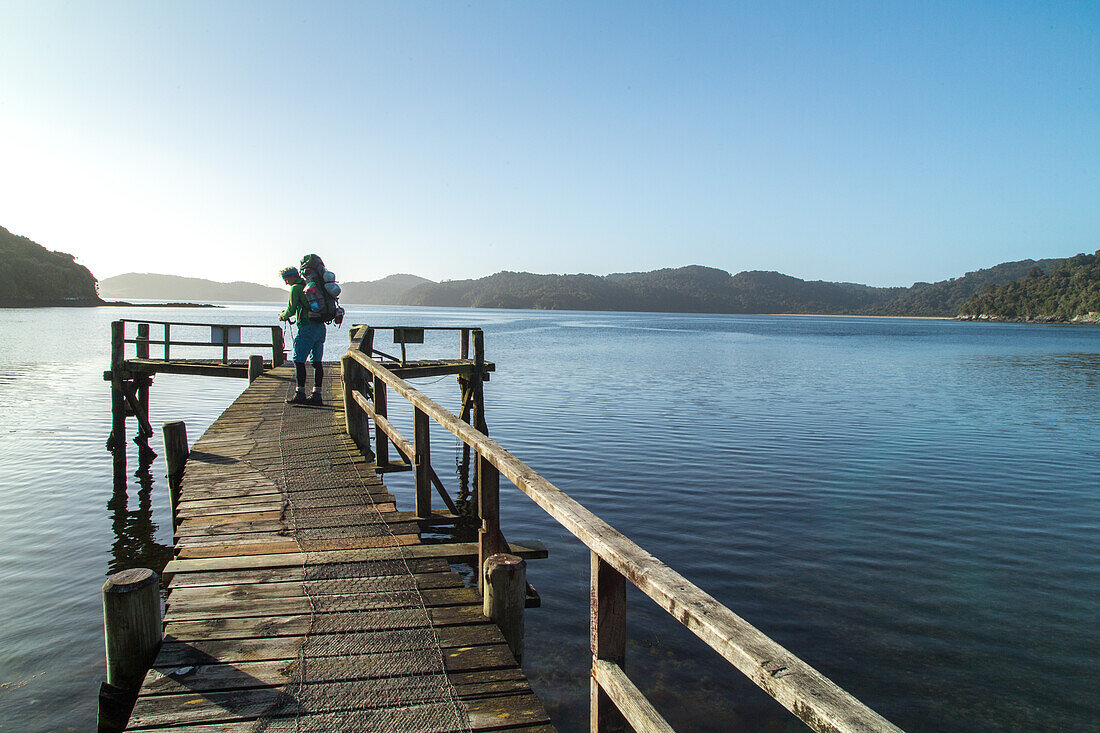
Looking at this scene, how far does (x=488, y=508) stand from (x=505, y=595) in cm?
86

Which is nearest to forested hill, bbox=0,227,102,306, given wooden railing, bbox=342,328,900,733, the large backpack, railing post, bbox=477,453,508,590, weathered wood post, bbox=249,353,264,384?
Answer: weathered wood post, bbox=249,353,264,384

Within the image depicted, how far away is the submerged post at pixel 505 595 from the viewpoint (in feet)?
12.6

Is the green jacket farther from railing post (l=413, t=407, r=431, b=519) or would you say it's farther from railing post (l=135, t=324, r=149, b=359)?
railing post (l=135, t=324, r=149, b=359)

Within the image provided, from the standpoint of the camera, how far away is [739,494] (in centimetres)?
1152

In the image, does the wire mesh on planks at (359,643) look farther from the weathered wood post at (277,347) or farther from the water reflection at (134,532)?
the weathered wood post at (277,347)

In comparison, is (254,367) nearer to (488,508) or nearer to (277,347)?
(277,347)

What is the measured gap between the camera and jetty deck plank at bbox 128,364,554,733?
298cm

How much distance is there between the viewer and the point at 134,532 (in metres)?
10.3

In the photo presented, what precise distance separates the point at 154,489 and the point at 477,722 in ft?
41.6

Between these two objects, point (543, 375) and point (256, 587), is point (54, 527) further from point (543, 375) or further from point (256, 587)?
point (543, 375)

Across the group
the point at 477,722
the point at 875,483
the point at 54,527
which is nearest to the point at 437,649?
the point at 477,722

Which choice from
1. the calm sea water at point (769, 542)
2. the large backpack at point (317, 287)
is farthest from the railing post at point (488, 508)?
the large backpack at point (317, 287)

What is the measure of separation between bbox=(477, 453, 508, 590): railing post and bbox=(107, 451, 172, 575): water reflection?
21.1 ft

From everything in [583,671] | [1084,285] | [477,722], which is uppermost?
[1084,285]
